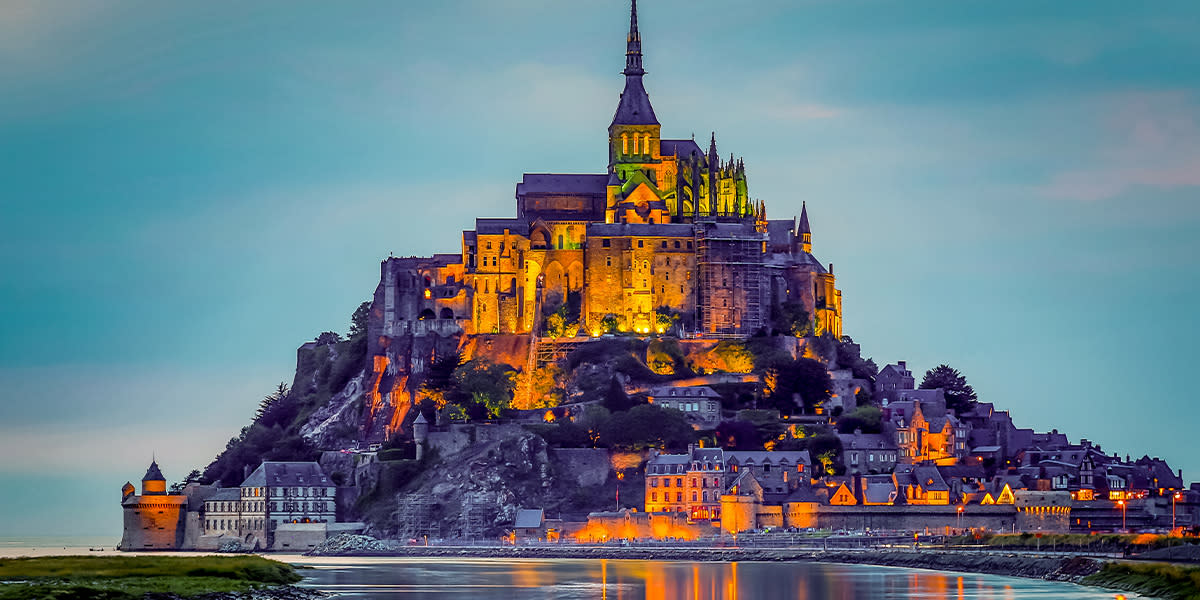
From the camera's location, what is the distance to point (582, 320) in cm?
13600

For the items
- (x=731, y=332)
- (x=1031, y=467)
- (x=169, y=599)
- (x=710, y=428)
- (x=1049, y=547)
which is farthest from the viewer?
(x=731, y=332)

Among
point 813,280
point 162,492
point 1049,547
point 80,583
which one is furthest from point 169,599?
point 813,280

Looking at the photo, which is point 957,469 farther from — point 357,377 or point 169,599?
point 169,599

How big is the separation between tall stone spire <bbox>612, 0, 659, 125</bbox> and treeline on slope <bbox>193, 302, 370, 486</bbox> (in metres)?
24.0

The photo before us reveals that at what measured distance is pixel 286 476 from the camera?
119 meters

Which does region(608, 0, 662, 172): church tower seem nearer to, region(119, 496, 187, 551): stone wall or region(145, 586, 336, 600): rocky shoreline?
region(119, 496, 187, 551): stone wall

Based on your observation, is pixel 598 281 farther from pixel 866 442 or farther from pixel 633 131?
pixel 866 442

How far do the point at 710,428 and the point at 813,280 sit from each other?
20.4 metres

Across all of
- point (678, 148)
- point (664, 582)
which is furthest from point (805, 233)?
point (664, 582)

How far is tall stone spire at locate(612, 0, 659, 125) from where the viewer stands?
145250 mm

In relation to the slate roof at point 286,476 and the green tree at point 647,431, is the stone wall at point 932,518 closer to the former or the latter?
the green tree at point 647,431

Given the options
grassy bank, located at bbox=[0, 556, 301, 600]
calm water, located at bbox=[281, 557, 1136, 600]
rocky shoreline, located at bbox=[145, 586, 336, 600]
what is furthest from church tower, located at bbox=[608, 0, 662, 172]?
rocky shoreline, located at bbox=[145, 586, 336, 600]

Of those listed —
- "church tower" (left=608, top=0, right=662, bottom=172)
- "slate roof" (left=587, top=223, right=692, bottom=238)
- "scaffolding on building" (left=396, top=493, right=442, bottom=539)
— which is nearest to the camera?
"scaffolding on building" (left=396, top=493, right=442, bottom=539)

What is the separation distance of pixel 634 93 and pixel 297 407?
106 feet
